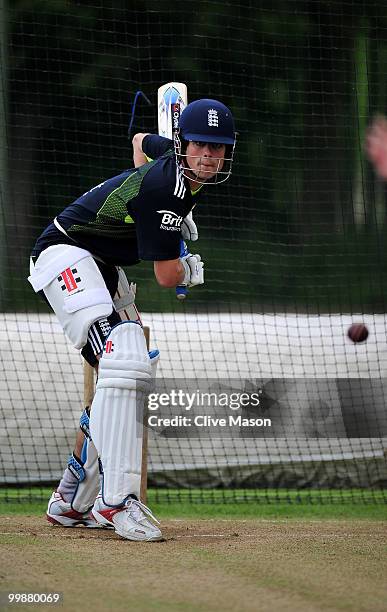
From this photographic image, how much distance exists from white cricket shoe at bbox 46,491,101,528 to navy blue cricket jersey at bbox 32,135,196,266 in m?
1.23

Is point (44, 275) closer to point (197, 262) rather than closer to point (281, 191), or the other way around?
point (197, 262)

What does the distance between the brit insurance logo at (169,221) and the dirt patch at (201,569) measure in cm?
132

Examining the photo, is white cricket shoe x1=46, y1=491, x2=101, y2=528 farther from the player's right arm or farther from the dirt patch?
the player's right arm

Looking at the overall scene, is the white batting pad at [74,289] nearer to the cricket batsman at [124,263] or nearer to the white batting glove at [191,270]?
the cricket batsman at [124,263]

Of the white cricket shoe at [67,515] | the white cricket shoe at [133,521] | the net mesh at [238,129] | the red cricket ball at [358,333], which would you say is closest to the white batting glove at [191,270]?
the white cricket shoe at [133,521]

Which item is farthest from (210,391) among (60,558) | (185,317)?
(60,558)

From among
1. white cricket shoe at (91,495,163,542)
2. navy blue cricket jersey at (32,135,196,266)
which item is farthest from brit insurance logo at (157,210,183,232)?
white cricket shoe at (91,495,163,542)

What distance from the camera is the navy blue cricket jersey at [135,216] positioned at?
181 inches

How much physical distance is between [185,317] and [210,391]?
0.82 meters

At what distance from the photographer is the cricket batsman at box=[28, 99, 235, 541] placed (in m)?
4.63

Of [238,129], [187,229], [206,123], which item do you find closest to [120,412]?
[187,229]

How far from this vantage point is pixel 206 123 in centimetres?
475

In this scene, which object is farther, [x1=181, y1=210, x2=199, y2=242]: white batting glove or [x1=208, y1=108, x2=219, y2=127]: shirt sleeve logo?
[x1=181, y1=210, x2=199, y2=242]: white batting glove

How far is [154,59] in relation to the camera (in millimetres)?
12789
